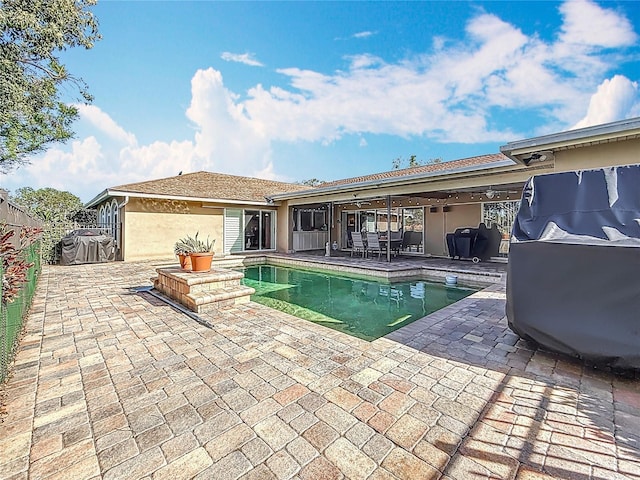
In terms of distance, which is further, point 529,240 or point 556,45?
point 556,45

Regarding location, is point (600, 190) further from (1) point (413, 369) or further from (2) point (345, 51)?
(2) point (345, 51)

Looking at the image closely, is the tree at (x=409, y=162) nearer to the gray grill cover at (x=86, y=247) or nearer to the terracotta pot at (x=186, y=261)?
the gray grill cover at (x=86, y=247)

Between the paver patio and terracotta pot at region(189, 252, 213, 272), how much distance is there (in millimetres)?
1959

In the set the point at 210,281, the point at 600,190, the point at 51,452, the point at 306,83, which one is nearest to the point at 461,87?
the point at 306,83

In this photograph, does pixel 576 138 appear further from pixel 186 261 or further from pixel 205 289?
pixel 186 261

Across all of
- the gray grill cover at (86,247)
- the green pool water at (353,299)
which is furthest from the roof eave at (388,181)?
the gray grill cover at (86,247)

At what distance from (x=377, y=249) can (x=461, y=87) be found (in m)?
9.16

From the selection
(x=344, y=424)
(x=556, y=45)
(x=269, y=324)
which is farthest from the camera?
(x=556, y=45)

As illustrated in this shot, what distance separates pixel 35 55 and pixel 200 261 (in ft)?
27.8

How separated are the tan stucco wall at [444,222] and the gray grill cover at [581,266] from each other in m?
9.54

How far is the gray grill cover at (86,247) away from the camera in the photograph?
11.0 m

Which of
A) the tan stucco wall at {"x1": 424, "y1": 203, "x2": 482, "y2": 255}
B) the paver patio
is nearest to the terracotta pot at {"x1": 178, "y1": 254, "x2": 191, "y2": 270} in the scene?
the paver patio

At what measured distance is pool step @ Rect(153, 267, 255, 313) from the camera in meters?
5.22

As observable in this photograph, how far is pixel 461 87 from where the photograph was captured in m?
14.7
